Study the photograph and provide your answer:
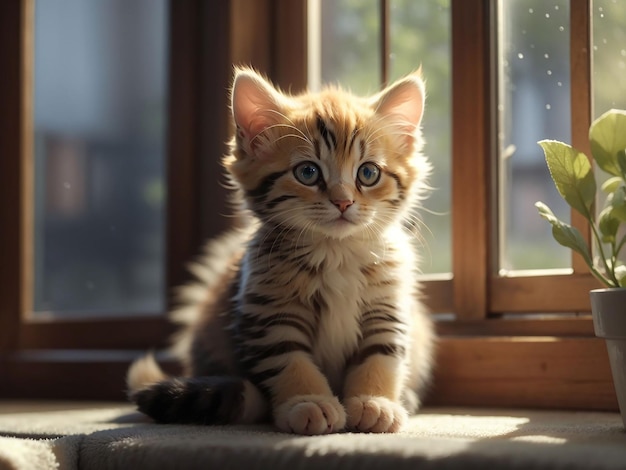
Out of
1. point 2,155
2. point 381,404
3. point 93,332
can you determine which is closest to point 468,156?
point 381,404

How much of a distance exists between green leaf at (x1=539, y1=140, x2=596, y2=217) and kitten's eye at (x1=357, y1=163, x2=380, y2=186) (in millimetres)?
333

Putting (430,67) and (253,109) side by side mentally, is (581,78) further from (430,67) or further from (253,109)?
(253,109)

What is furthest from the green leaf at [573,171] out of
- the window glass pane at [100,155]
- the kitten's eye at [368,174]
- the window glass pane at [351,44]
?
the window glass pane at [100,155]

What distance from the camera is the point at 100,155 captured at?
2238 millimetres

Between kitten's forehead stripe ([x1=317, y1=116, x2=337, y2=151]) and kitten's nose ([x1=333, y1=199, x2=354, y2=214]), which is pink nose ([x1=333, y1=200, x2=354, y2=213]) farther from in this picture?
kitten's forehead stripe ([x1=317, y1=116, x2=337, y2=151])

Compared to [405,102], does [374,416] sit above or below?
below

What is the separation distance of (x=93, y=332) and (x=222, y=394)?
967 mm

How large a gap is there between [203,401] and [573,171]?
70cm

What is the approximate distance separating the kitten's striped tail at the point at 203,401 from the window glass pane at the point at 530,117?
674 mm

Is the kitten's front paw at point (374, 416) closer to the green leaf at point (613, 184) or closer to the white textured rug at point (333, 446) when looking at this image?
the white textured rug at point (333, 446)

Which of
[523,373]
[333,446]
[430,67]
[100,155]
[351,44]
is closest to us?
[333,446]

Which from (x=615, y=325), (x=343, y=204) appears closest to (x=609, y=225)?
(x=615, y=325)

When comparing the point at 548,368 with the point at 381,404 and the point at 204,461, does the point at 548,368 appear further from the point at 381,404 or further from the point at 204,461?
the point at 204,461

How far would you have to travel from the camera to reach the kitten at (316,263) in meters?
1.37
